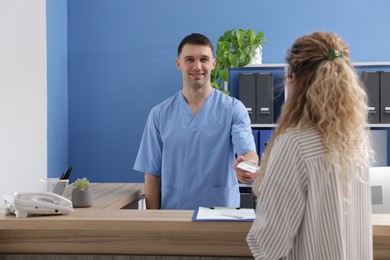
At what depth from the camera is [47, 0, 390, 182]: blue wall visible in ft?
12.4

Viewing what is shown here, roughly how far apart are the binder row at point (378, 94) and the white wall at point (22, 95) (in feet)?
7.00

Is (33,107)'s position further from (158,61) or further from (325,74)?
(325,74)

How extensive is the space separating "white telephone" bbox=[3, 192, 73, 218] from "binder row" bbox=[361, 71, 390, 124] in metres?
2.28

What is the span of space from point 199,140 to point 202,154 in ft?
0.20

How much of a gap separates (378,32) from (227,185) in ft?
6.93

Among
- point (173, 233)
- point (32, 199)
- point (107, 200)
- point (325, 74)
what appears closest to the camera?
point (325, 74)

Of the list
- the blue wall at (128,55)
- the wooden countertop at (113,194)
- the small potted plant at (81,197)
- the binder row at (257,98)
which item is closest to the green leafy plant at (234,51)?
the binder row at (257,98)

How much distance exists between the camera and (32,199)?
1.66m

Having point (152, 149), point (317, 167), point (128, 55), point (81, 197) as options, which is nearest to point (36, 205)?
point (81, 197)

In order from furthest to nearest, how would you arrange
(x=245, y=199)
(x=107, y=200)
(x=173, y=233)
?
(x=245, y=199), (x=107, y=200), (x=173, y=233)

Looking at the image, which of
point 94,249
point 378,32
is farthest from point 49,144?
point 378,32

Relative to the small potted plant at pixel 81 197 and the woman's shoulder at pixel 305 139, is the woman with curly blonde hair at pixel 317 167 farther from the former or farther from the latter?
the small potted plant at pixel 81 197

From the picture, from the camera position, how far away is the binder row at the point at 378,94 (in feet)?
10.9

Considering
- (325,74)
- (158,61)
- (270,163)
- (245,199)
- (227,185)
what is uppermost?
(158,61)
